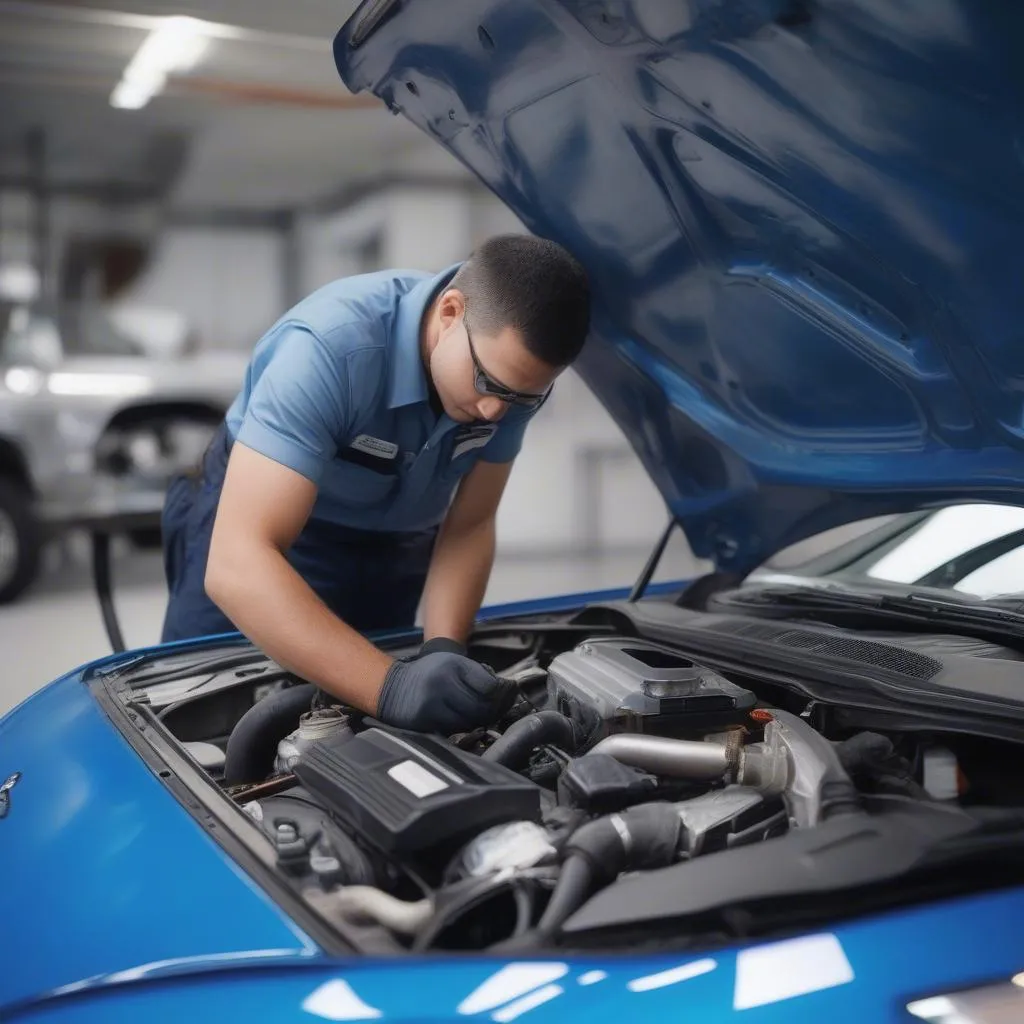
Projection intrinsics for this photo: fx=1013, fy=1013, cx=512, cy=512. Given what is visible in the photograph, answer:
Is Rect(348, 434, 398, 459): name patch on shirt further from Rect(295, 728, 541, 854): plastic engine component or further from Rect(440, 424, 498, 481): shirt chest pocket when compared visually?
Rect(295, 728, 541, 854): plastic engine component

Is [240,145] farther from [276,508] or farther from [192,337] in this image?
[276,508]

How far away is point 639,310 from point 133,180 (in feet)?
14.7

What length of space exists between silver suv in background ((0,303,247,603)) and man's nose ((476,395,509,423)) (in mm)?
3519

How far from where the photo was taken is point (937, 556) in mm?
1637

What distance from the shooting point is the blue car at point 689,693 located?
81 cm

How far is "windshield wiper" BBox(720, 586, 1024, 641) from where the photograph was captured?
4.50 feet

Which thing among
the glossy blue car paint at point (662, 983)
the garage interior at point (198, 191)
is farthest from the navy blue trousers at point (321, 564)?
the garage interior at point (198, 191)

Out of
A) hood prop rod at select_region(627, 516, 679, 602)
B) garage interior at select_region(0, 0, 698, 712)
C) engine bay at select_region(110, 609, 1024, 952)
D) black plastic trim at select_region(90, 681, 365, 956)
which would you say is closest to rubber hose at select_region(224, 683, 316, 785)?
engine bay at select_region(110, 609, 1024, 952)

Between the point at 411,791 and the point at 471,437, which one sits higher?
the point at 471,437

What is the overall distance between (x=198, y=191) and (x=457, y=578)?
13.9 ft

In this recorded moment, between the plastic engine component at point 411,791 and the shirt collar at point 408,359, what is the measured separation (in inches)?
27.1

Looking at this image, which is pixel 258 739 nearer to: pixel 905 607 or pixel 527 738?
pixel 527 738

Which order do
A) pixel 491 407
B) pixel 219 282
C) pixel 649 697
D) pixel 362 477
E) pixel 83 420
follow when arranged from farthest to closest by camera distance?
pixel 219 282
pixel 83 420
pixel 362 477
pixel 491 407
pixel 649 697

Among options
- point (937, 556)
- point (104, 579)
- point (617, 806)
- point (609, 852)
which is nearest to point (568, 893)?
point (609, 852)
